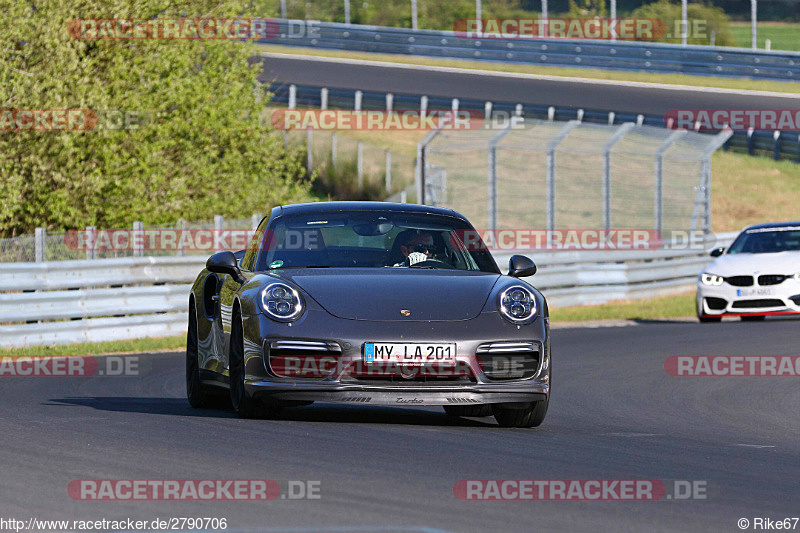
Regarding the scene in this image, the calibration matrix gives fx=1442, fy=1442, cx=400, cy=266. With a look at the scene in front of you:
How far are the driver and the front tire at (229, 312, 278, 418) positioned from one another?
109 centimetres

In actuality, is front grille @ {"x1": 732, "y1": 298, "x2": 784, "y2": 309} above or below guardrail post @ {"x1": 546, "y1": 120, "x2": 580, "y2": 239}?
below

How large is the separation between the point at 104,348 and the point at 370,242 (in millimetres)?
7764

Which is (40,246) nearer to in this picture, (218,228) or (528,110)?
(218,228)

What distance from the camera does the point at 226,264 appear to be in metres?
8.80

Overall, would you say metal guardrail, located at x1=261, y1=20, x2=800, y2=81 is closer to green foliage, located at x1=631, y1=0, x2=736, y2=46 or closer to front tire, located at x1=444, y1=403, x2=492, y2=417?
green foliage, located at x1=631, y1=0, x2=736, y2=46

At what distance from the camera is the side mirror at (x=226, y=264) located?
881 cm

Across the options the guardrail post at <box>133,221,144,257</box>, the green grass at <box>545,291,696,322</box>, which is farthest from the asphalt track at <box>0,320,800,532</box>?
the green grass at <box>545,291,696,322</box>

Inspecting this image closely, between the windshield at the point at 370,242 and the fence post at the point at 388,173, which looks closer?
the windshield at the point at 370,242

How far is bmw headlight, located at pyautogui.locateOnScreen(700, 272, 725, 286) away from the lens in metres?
19.5

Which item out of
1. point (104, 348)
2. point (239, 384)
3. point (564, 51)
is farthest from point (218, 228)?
point (564, 51)

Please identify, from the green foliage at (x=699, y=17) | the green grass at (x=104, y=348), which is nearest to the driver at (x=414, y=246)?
the green grass at (x=104, y=348)

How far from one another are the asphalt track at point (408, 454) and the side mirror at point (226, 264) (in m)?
0.87

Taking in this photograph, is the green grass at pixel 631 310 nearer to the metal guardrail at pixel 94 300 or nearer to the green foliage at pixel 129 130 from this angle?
the metal guardrail at pixel 94 300

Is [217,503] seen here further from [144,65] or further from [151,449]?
[144,65]
